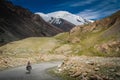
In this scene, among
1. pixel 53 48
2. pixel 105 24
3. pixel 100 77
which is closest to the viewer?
pixel 100 77

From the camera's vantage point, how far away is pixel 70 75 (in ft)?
173

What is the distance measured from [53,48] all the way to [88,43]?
24040mm

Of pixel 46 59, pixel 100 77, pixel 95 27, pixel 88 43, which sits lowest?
pixel 100 77

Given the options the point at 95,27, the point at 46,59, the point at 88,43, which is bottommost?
the point at 46,59

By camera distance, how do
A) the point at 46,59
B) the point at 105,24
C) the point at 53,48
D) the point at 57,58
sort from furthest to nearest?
the point at 105,24 < the point at 53,48 < the point at 57,58 < the point at 46,59

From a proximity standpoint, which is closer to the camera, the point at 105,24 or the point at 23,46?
the point at 23,46

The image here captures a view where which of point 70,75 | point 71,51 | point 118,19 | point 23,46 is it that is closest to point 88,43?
point 71,51

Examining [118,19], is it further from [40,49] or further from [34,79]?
[34,79]

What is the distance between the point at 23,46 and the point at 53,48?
24233mm

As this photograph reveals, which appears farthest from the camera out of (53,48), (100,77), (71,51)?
(53,48)

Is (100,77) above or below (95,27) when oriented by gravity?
below

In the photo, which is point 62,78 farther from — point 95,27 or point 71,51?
point 95,27

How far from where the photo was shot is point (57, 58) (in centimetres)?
12825

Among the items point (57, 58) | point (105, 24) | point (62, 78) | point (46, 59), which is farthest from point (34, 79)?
point (105, 24)
